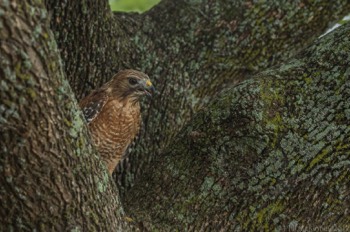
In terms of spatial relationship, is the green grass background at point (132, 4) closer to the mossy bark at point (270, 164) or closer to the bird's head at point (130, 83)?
the bird's head at point (130, 83)

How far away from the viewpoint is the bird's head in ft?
15.3

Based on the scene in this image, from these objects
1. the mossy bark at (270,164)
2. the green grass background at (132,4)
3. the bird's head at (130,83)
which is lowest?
the mossy bark at (270,164)

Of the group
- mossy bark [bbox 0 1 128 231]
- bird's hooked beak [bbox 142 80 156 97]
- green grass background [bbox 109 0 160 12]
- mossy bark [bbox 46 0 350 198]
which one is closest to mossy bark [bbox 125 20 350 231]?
mossy bark [bbox 0 1 128 231]

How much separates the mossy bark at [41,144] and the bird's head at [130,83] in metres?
1.80

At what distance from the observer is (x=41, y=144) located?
2479 millimetres

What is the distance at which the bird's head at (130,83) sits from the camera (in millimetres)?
4660

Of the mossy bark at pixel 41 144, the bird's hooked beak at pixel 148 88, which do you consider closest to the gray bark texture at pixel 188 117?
the mossy bark at pixel 41 144

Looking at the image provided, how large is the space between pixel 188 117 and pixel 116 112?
0.60m

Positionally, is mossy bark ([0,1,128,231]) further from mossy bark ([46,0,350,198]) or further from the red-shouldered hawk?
mossy bark ([46,0,350,198])

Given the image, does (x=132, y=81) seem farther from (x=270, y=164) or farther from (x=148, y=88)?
(x=270, y=164)

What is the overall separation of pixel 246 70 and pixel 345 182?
5.86 feet

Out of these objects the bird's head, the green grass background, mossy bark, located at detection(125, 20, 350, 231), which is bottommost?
mossy bark, located at detection(125, 20, 350, 231)

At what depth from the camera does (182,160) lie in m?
3.72

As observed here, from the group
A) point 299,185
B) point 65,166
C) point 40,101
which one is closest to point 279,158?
point 299,185
